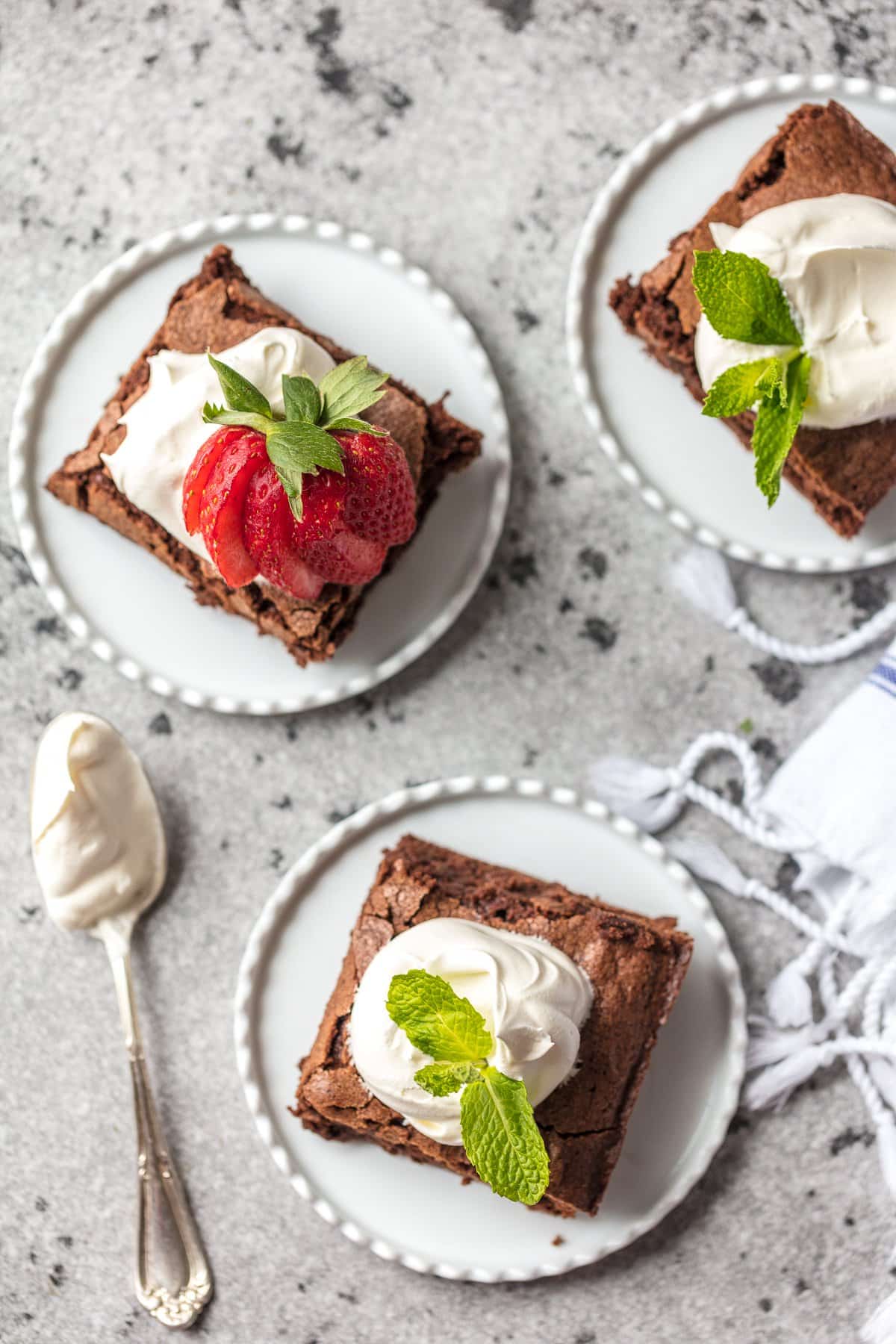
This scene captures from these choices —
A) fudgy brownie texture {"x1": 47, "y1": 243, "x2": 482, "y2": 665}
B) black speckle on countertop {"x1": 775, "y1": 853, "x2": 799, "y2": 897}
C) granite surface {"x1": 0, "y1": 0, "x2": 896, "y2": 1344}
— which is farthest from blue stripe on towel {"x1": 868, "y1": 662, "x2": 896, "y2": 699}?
fudgy brownie texture {"x1": 47, "y1": 243, "x2": 482, "y2": 665}

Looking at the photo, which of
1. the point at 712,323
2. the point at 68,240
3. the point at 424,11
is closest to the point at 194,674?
the point at 68,240

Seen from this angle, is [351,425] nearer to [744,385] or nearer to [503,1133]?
[744,385]

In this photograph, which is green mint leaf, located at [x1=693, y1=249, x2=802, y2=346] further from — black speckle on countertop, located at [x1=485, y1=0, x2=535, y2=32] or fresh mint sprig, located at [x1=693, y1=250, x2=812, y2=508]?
black speckle on countertop, located at [x1=485, y1=0, x2=535, y2=32]

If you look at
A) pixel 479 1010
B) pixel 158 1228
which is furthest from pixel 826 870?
pixel 158 1228

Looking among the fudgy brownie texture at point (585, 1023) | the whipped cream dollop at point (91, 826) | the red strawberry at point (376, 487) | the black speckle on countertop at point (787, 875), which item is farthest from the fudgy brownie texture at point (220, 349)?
the black speckle on countertop at point (787, 875)

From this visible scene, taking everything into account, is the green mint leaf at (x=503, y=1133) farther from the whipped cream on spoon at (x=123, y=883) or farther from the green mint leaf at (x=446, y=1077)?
the whipped cream on spoon at (x=123, y=883)

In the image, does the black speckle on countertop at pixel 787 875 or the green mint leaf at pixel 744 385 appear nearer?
the green mint leaf at pixel 744 385

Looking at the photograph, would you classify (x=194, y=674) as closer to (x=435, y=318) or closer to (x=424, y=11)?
(x=435, y=318)
